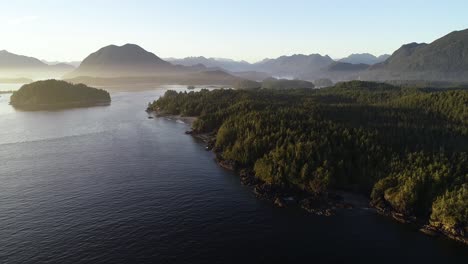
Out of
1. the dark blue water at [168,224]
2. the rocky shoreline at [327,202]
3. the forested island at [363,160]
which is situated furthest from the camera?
the forested island at [363,160]

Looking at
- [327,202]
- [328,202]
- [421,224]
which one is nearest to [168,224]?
[327,202]

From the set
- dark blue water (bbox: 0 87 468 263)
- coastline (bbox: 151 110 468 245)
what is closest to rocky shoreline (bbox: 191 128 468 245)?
coastline (bbox: 151 110 468 245)

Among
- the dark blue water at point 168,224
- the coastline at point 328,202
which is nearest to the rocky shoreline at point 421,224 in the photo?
the coastline at point 328,202

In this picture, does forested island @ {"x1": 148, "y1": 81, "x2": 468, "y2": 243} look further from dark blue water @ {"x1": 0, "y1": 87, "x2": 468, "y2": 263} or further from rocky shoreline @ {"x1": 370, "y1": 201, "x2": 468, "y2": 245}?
dark blue water @ {"x1": 0, "y1": 87, "x2": 468, "y2": 263}

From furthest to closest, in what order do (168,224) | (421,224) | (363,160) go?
(363,160), (421,224), (168,224)

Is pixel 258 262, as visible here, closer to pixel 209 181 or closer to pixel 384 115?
pixel 209 181

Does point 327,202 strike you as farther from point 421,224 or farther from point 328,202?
point 421,224

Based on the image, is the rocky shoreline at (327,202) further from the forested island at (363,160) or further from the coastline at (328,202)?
the forested island at (363,160)
